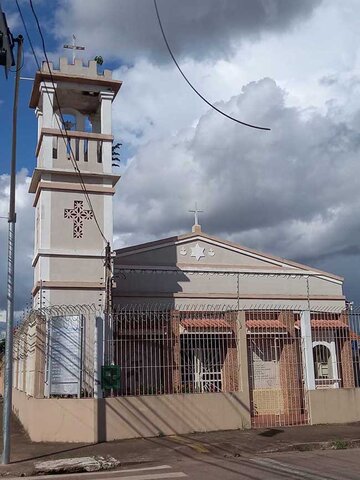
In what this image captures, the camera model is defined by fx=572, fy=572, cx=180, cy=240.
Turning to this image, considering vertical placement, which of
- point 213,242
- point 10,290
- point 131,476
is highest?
point 213,242

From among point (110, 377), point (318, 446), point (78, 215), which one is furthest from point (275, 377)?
point (78, 215)

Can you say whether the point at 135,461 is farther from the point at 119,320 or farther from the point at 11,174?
the point at 11,174

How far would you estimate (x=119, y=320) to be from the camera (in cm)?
1291

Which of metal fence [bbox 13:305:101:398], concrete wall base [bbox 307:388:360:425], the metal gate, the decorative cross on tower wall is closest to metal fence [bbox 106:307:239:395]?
metal fence [bbox 13:305:101:398]

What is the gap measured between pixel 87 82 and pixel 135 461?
1215 centimetres

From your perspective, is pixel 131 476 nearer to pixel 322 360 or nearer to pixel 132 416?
pixel 132 416

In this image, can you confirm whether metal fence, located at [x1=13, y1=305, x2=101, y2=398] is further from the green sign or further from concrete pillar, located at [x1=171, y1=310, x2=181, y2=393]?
concrete pillar, located at [x1=171, y1=310, x2=181, y2=393]

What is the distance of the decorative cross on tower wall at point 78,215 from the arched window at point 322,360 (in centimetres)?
750

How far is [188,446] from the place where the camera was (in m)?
10.9

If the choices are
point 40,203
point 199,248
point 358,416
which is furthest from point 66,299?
point 358,416

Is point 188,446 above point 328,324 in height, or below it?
below

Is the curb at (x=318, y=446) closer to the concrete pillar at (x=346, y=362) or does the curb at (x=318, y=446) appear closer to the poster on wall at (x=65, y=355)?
the concrete pillar at (x=346, y=362)

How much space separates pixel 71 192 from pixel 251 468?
35.1 feet

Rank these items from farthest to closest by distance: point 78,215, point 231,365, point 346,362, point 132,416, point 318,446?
point 78,215, point 346,362, point 231,365, point 132,416, point 318,446
